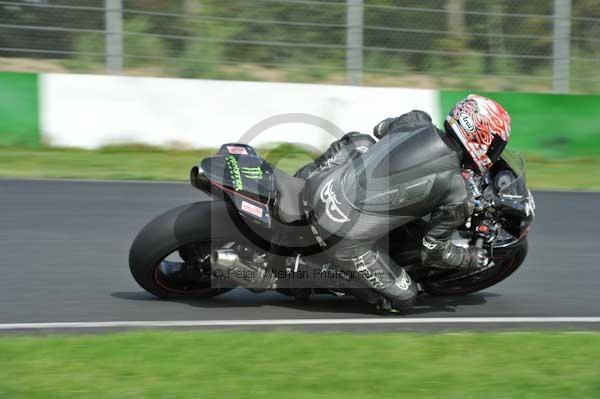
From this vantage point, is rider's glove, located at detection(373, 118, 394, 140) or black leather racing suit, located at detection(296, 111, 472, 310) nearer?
black leather racing suit, located at detection(296, 111, 472, 310)

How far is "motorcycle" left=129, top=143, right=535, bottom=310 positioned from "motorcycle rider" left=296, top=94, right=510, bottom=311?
130 millimetres

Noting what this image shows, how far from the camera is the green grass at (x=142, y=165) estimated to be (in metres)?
10.4

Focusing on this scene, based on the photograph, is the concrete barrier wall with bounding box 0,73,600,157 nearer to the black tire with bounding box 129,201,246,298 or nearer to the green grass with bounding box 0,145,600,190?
the green grass with bounding box 0,145,600,190

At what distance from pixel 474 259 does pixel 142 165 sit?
6413 mm

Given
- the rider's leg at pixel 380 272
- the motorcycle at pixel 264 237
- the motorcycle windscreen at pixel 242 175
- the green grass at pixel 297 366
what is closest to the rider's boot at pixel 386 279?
the rider's leg at pixel 380 272

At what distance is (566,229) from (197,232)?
475cm

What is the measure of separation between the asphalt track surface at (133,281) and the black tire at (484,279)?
9 cm

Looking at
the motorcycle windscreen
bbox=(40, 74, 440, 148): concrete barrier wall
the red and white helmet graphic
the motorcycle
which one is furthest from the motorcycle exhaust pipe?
bbox=(40, 74, 440, 148): concrete barrier wall

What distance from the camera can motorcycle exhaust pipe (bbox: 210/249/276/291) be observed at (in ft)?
17.5

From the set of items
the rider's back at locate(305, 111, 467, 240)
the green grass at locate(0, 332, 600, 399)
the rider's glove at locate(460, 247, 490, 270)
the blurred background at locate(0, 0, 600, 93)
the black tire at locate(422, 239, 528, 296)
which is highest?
the blurred background at locate(0, 0, 600, 93)

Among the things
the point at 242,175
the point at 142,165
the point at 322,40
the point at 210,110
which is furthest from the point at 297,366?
the point at 322,40

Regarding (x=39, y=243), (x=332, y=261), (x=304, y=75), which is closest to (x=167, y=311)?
(x=332, y=261)

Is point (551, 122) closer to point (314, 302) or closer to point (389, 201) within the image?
point (314, 302)

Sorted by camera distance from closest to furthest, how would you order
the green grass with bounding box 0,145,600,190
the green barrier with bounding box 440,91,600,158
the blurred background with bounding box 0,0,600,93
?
the green grass with bounding box 0,145,600,190
the blurred background with bounding box 0,0,600,93
the green barrier with bounding box 440,91,600,158
